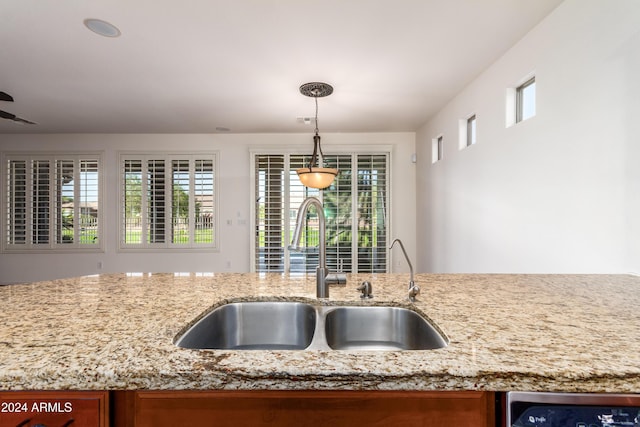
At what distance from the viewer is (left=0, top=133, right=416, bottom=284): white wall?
512 centimetres

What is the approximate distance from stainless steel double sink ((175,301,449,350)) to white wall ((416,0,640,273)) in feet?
4.64

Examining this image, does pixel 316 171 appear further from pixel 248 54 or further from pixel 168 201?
pixel 168 201

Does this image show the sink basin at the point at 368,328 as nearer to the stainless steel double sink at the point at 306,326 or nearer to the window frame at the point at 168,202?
the stainless steel double sink at the point at 306,326

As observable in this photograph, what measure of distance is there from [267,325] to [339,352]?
542mm

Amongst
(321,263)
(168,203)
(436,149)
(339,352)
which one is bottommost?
(339,352)

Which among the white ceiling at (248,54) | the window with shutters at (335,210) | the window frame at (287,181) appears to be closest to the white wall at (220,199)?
the window frame at (287,181)

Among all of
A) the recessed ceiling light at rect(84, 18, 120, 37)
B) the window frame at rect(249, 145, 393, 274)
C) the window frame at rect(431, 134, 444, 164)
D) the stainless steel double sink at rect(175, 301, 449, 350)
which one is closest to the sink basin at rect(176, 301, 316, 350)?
the stainless steel double sink at rect(175, 301, 449, 350)

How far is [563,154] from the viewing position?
1.97 meters

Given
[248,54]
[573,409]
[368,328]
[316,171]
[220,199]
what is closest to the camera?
[573,409]

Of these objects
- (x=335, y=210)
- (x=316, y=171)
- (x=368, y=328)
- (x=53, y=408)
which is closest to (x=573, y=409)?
(x=368, y=328)

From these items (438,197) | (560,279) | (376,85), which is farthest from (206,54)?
(438,197)

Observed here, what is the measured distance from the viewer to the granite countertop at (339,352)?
21.9 inches

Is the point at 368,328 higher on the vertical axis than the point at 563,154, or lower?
lower

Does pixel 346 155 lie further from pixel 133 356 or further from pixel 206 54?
pixel 133 356
